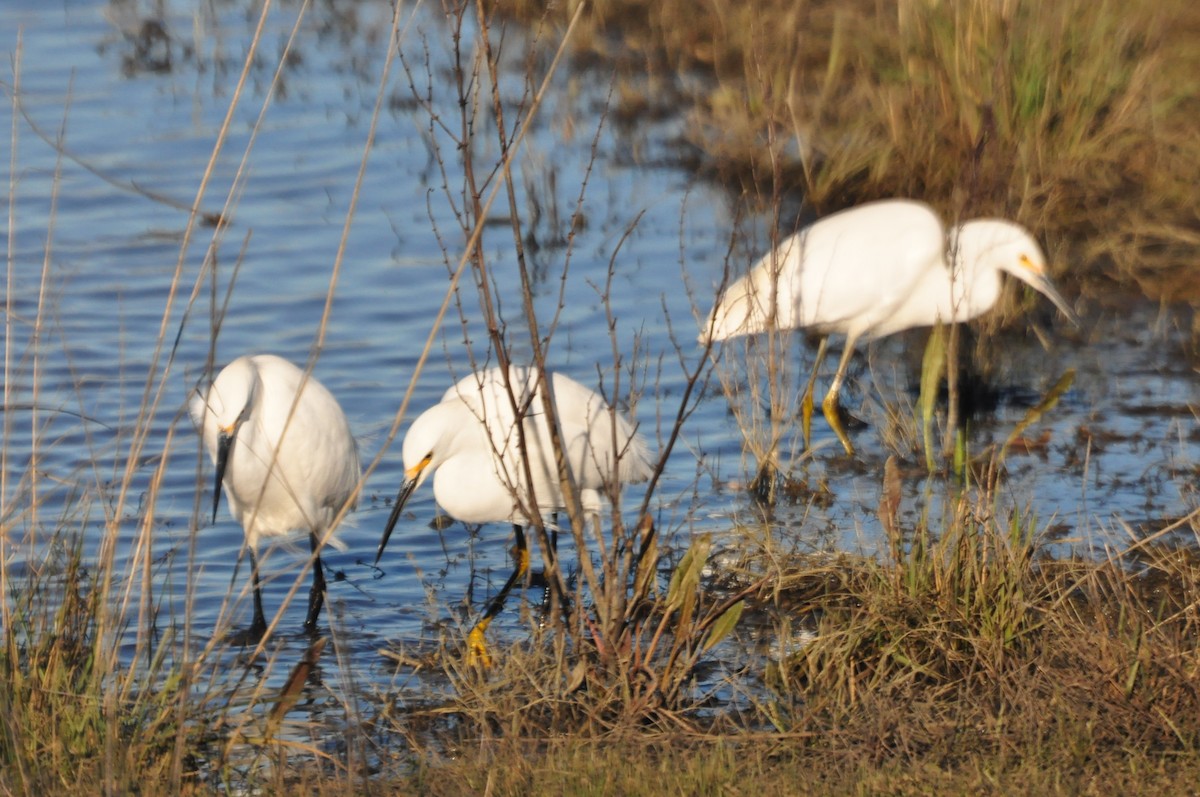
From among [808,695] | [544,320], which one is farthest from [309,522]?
[544,320]

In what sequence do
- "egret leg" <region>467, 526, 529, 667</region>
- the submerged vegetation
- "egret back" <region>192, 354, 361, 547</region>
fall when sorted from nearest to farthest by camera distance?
the submerged vegetation < "egret leg" <region>467, 526, 529, 667</region> < "egret back" <region>192, 354, 361, 547</region>

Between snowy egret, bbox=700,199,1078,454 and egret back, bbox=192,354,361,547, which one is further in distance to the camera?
snowy egret, bbox=700,199,1078,454

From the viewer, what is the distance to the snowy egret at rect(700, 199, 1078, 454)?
20.6 feet

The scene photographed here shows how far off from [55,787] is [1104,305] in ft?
17.5

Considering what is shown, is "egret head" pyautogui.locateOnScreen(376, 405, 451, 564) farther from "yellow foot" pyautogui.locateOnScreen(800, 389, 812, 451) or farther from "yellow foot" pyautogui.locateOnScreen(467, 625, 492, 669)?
"yellow foot" pyautogui.locateOnScreen(800, 389, 812, 451)

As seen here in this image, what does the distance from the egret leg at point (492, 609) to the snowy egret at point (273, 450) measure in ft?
1.58

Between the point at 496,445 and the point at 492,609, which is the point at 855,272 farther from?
the point at 492,609

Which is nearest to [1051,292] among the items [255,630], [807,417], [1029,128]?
[807,417]

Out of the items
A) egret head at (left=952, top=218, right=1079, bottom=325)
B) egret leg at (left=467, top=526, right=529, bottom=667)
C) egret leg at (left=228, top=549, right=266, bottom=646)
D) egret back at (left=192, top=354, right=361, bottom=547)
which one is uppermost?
egret head at (left=952, top=218, right=1079, bottom=325)

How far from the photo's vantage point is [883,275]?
6469 mm

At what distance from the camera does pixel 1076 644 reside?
3.53 metres

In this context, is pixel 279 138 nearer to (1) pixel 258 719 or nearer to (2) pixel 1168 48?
(2) pixel 1168 48

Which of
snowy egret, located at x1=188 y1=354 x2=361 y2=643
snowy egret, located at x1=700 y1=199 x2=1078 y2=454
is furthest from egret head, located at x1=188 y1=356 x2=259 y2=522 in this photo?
snowy egret, located at x1=700 y1=199 x2=1078 y2=454

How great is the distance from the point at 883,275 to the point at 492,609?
2.50m
